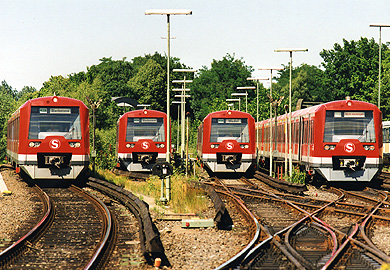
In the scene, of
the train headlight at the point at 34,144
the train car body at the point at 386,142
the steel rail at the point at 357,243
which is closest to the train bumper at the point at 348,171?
the steel rail at the point at 357,243

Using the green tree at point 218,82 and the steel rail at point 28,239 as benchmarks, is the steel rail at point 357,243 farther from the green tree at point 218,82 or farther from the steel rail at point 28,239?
the green tree at point 218,82

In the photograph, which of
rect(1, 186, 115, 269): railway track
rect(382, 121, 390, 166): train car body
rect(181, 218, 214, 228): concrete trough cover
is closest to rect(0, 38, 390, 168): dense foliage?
rect(382, 121, 390, 166): train car body

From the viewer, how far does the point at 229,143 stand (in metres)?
26.6

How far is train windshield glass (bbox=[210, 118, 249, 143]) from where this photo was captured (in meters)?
26.9

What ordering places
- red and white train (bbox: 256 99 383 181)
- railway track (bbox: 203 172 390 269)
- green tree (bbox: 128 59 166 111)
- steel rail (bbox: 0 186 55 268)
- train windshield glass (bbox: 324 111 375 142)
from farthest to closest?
green tree (bbox: 128 59 166 111)
train windshield glass (bbox: 324 111 375 142)
red and white train (bbox: 256 99 383 181)
steel rail (bbox: 0 186 55 268)
railway track (bbox: 203 172 390 269)

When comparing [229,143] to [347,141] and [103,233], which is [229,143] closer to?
[347,141]

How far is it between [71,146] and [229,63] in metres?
77.3

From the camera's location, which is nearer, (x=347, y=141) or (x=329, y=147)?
(x=347, y=141)

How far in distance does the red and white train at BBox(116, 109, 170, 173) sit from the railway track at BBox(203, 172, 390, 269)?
9009 mm

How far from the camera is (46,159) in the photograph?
2103 centimetres

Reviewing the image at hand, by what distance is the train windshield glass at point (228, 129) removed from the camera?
26922 mm

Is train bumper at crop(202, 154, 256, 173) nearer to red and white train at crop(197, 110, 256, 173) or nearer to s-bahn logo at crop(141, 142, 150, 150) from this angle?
red and white train at crop(197, 110, 256, 173)

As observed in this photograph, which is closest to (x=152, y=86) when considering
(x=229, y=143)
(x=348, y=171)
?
(x=229, y=143)

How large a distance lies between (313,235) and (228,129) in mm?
15111
